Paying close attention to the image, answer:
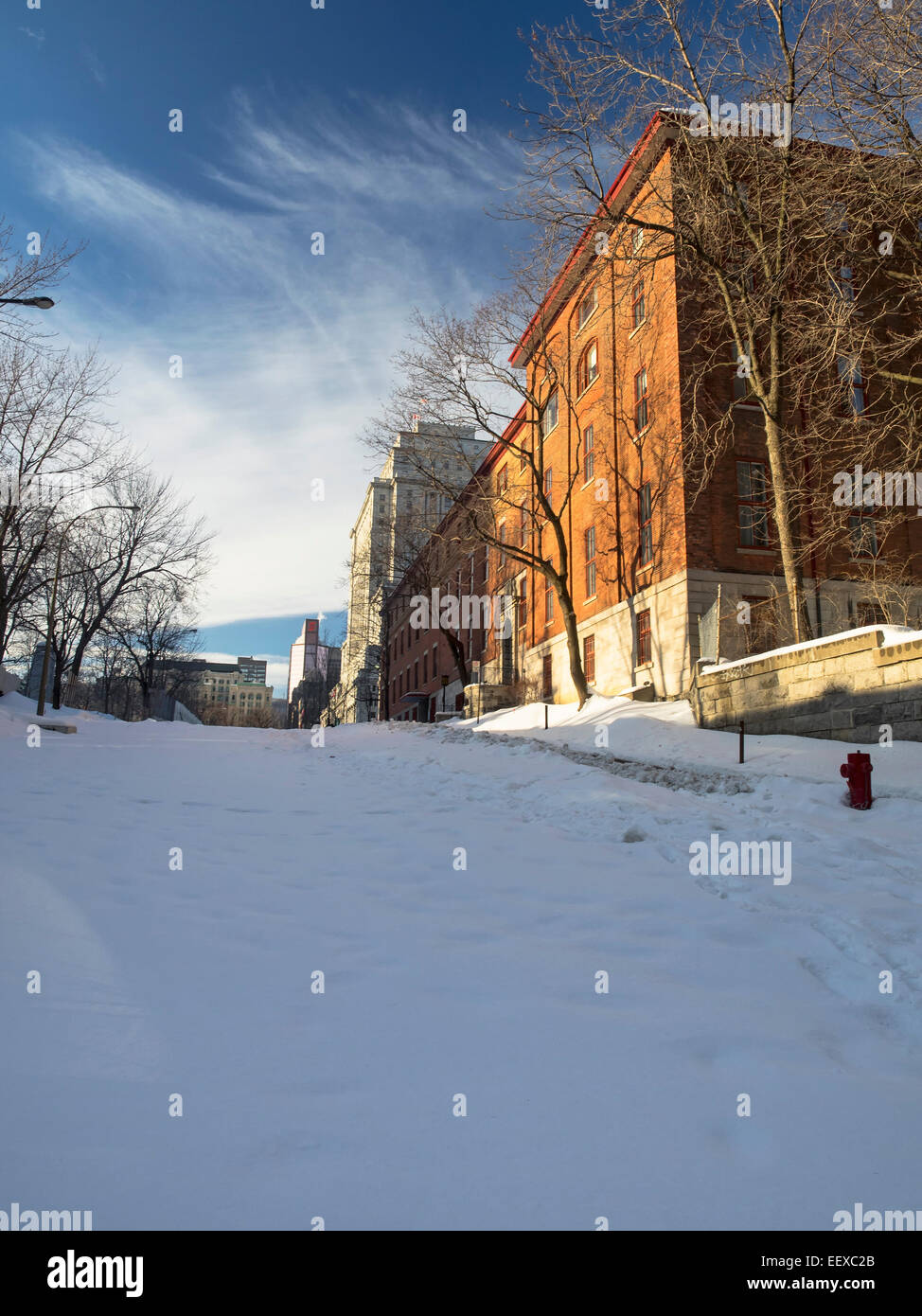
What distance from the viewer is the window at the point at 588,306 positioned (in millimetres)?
27828

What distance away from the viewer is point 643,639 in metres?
23.4

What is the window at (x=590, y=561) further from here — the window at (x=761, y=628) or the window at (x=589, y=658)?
the window at (x=761, y=628)

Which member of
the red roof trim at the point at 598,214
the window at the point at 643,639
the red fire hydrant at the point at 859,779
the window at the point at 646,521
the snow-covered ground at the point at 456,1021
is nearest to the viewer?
the snow-covered ground at the point at 456,1021

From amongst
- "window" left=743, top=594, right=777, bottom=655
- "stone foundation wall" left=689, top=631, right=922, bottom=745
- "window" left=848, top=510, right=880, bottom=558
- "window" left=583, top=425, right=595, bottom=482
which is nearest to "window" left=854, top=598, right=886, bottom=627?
"window" left=848, top=510, right=880, bottom=558

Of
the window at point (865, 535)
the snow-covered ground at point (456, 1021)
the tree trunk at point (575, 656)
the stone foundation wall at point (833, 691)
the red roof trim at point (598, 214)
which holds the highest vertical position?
the red roof trim at point (598, 214)

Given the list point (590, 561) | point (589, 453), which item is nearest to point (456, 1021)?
point (590, 561)

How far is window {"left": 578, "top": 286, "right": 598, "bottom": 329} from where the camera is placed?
2783 cm

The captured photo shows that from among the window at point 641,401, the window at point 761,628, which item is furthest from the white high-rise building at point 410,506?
the window at point 761,628

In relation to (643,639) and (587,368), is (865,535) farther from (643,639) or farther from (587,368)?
(587,368)

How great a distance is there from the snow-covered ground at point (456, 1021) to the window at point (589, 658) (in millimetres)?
18301

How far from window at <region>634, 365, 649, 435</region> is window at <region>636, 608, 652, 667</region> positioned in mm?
5624

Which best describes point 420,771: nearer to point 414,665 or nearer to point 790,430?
point 790,430

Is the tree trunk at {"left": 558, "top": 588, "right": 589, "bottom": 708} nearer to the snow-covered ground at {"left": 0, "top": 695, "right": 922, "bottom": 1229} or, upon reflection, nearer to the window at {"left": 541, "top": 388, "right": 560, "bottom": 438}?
the window at {"left": 541, "top": 388, "right": 560, "bottom": 438}

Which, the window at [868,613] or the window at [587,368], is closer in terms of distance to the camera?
the window at [868,613]
